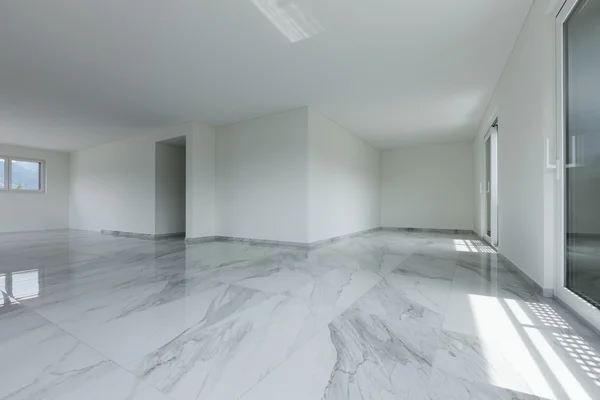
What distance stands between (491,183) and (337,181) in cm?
291

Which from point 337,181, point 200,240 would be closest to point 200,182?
point 200,240

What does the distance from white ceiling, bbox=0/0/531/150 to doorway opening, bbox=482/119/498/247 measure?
592 mm

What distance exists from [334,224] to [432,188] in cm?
412

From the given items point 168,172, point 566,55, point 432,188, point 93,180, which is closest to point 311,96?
point 566,55

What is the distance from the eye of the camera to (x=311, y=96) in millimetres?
4602

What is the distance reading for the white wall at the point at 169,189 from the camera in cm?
673

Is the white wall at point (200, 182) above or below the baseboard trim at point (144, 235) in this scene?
above

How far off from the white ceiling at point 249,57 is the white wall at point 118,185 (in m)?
1.31

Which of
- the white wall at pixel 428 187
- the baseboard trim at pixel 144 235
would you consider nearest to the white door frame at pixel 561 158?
the white wall at pixel 428 187

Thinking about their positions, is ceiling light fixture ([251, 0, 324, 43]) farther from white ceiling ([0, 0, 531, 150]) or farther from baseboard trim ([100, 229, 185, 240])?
baseboard trim ([100, 229, 185, 240])

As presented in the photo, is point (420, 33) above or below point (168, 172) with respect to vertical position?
above

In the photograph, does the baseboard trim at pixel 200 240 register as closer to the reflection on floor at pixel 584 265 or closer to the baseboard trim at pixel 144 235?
the baseboard trim at pixel 144 235

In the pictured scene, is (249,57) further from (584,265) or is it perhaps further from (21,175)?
(21,175)

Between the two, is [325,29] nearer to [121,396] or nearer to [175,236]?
[121,396]
